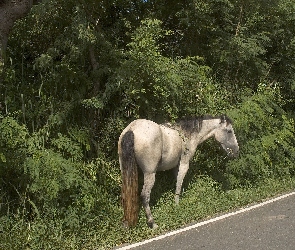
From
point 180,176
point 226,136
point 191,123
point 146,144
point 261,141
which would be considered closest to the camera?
point 146,144

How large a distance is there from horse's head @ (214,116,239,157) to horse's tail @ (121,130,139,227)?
2338mm

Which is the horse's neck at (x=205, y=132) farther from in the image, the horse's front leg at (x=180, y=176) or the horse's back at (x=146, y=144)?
the horse's back at (x=146, y=144)

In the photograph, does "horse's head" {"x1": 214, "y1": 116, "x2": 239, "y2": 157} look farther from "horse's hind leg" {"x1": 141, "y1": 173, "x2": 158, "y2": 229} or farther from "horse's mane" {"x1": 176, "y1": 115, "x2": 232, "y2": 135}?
"horse's hind leg" {"x1": 141, "y1": 173, "x2": 158, "y2": 229}

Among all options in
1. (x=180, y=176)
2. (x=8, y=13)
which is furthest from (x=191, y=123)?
(x=8, y=13)

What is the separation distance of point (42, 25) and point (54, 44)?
2.25ft

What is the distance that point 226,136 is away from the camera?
8125 mm

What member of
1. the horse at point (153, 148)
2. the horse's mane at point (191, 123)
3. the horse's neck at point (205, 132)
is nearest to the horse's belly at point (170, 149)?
the horse at point (153, 148)

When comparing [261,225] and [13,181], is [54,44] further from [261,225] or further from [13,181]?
[261,225]

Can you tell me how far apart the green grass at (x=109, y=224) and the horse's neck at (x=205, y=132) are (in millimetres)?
960

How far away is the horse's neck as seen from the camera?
25.6 ft

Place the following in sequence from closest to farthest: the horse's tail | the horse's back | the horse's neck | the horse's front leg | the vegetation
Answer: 1. the vegetation
2. the horse's tail
3. the horse's back
4. the horse's front leg
5. the horse's neck

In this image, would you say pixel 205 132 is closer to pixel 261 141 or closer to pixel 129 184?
pixel 261 141

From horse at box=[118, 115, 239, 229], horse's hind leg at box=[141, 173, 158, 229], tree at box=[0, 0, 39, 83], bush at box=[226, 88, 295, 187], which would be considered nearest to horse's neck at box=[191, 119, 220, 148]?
horse at box=[118, 115, 239, 229]

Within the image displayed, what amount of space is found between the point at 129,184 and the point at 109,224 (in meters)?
0.70
